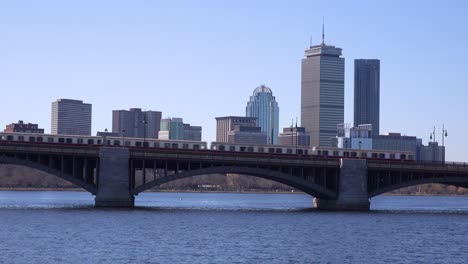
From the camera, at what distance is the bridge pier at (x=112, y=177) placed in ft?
400

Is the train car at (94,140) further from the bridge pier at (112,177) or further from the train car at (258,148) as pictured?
the bridge pier at (112,177)

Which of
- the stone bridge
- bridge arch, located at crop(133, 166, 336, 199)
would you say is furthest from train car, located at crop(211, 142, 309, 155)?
bridge arch, located at crop(133, 166, 336, 199)

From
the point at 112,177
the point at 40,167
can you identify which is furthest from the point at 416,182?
the point at 40,167

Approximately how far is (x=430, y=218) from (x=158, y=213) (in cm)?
3470

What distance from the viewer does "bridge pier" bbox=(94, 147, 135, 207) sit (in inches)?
4803

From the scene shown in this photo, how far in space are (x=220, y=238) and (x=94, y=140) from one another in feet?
184

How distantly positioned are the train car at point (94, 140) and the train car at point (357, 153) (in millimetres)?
17599

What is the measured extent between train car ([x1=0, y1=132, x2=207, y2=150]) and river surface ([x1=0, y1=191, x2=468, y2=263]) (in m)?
12.9

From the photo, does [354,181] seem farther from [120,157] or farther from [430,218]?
[120,157]

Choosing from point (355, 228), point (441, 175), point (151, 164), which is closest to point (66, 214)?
point (151, 164)

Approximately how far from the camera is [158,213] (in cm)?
12000

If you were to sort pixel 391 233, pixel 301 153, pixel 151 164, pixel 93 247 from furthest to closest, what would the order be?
pixel 301 153 < pixel 151 164 < pixel 391 233 < pixel 93 247

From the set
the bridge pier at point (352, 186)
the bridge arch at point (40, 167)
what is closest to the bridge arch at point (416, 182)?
the bridge pier at point (352, 186)

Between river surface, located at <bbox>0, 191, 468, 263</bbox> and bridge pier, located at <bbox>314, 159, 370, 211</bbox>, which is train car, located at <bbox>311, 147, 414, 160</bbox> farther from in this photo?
river surface, located at <bbox>0, 191, 468, 263</bbox>
